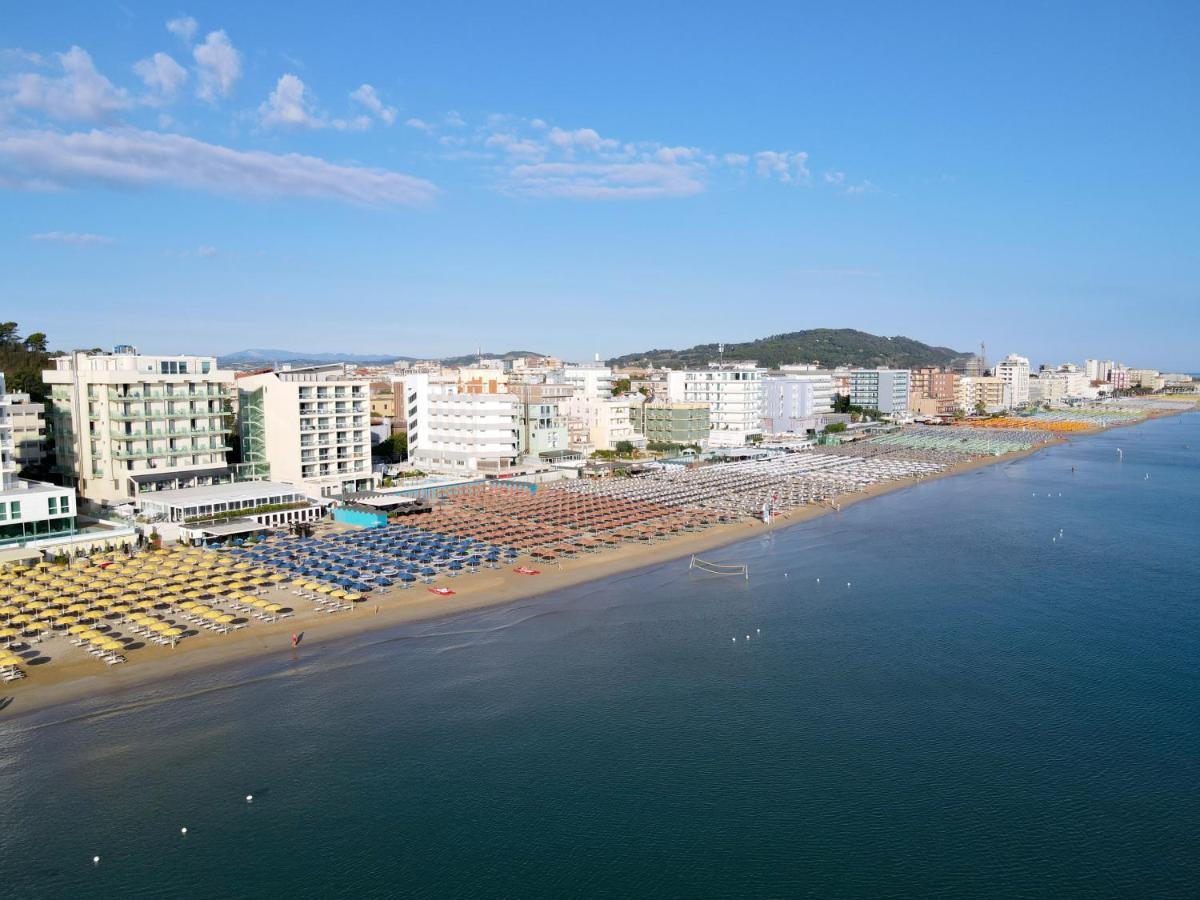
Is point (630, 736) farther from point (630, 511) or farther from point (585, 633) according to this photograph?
point (630, 511)

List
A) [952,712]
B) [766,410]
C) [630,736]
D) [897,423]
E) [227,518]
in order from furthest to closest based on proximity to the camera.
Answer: [897,423] < [766,410] < [227,518] < [952,712] < [630,736]

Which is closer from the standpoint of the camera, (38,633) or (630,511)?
(38,633)

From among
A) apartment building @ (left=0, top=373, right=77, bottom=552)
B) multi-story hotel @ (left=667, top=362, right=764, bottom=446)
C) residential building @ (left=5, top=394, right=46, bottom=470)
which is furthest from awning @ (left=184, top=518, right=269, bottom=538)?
multi-story hotel @ (left=667, top=362, right=764, bottom=446)

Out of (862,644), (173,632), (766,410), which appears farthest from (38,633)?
(766,410)

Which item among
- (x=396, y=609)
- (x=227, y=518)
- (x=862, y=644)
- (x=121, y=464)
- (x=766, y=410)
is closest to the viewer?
(x=862, y=644)

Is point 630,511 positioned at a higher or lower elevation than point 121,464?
lower

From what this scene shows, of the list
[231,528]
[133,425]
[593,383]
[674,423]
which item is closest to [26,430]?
[133,425]
